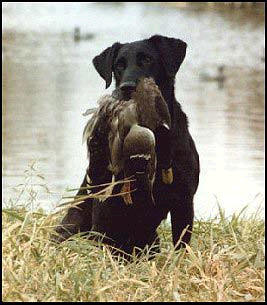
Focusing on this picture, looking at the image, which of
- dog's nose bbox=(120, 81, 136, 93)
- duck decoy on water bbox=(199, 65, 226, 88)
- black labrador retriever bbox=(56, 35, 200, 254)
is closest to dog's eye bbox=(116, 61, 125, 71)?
black labrador retriever bbox=(56, 35, 200, 254)

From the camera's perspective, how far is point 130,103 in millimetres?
4477

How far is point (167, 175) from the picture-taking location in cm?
488

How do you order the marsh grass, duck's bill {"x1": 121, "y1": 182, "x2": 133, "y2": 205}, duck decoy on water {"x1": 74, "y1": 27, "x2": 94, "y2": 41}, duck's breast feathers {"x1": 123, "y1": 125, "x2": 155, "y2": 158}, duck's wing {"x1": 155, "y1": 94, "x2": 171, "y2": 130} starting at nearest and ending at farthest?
1. the marsh grass
2. duck's breast feathers {"x1": 123, "y1": 125, "x2": 155, "y2": 158}
3. duck's wing {"x1": 155, "y1": 94, "x2": 171, "y2": 130}
4. duck's bill {"x1": 121, "y1": 182, "x2": 133, "y2": 205}
5. duck decoy on water {"x1": 74, "y1": 27, "x2": 94, "y2": 41}

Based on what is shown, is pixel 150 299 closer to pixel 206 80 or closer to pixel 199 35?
pixel 206 80

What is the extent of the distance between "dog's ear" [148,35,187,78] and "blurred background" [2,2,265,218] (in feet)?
2.09

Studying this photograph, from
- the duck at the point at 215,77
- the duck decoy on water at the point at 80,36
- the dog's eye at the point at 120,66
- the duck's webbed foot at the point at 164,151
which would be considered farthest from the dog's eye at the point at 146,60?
the duck decoy on water at the point at 80,36

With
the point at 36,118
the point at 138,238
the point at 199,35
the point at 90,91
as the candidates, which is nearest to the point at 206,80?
the point at 90,91

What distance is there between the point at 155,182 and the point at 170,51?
84 centimetres

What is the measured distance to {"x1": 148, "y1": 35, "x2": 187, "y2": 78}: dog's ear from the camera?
5.16m

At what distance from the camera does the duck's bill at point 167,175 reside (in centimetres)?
487

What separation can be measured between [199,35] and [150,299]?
2782 centimetres

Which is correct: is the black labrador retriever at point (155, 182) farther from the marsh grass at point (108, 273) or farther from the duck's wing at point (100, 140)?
the marsh grass at point (108, 273)

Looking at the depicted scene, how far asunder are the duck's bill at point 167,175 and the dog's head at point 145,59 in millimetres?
559

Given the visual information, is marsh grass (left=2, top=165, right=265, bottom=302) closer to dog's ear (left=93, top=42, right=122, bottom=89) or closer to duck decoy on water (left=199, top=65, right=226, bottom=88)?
dog's ear (left=93, top=42, right=122, bottom=89)
